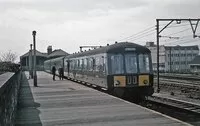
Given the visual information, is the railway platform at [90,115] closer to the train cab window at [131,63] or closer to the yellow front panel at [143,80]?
the yellow front panel at [143,80]

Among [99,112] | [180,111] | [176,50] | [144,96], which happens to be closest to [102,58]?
[144,96]

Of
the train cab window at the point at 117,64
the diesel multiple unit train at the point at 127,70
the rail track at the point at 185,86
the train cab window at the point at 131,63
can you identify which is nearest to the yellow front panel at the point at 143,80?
the diesel multiple unit train at the point at 127,70

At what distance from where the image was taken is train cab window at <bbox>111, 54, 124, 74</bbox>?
21344mm

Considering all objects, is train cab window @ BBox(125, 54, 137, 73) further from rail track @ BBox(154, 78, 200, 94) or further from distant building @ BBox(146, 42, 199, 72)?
distant building @ BBox(146, 42, 199, 72)

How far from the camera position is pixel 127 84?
2119 cm

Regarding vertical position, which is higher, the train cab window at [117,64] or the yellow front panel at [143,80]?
the train cab window at [117,64]

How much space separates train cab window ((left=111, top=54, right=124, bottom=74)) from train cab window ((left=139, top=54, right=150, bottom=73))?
105 centimetres

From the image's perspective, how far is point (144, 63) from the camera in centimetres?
2191

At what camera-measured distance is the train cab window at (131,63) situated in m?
21.6

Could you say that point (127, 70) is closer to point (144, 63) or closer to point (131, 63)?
point (131, 63)

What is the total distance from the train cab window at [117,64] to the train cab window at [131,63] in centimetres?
30

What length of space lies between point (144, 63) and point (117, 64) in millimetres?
1516

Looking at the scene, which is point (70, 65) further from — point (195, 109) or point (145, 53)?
point (195, 109)

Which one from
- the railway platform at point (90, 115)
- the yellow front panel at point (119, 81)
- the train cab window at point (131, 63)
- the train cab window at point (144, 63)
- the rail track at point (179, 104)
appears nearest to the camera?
the railway platform at point (90, 115)
